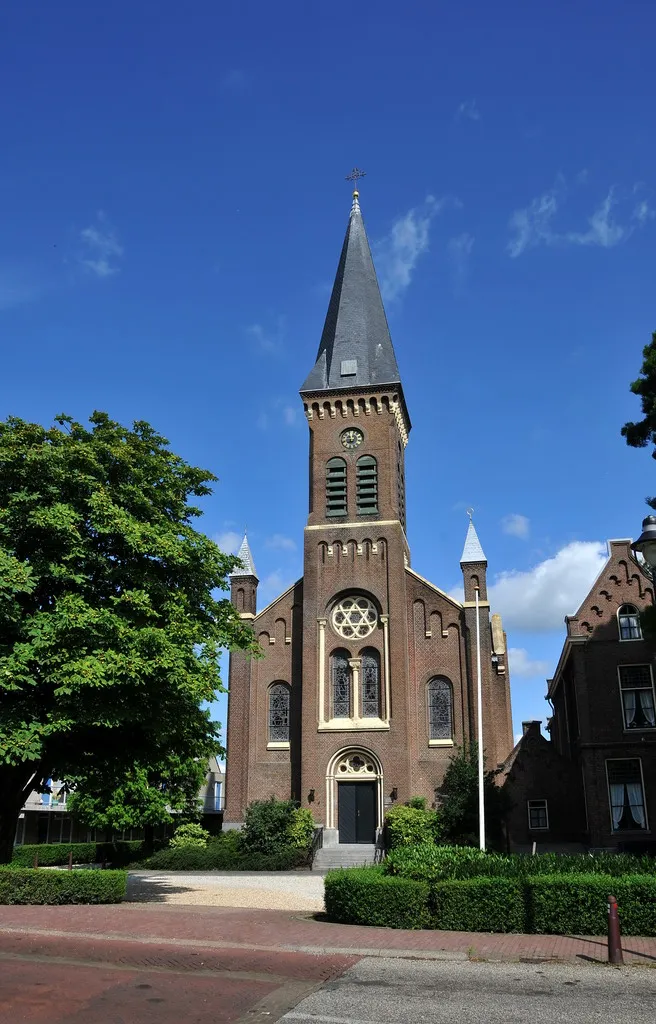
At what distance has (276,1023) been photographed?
9.40 metres

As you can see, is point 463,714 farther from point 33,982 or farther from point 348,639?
point 33,982

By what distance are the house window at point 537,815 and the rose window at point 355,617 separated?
10.0m

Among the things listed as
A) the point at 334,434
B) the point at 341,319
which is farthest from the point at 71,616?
the point at 341,319

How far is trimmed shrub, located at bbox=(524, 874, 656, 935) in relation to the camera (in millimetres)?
14445

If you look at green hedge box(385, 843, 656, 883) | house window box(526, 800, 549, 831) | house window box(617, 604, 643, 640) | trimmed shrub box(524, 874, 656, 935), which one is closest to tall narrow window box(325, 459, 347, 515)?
house window box(617, 604, 643, 640)

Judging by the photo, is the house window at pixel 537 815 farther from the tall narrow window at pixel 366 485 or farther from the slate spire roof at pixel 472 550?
the tall narrow window at pixel 366 485

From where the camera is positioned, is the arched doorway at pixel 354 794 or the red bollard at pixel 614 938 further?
the arched doorway at pixel 354 794

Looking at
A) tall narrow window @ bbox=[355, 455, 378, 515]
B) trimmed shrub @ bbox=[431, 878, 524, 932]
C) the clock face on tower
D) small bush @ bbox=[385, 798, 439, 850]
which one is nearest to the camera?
trimmed shrub @ bbox=[431, 878, 524, 932]

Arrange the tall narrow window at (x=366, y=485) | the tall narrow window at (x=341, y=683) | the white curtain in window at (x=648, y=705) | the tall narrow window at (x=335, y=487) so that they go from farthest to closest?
1. the tall narrow window at (x=335, y=487)
2. the tall narrow window at (x=366, y=485)
3. the tall narrow window at (x=341, y=683)
4. the white curtain in window at (x=648, y=705)

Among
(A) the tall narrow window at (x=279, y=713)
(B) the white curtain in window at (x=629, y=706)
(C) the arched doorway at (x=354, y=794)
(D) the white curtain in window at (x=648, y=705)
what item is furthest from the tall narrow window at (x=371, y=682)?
(D) the white curtain in window at (x=648, y=705)

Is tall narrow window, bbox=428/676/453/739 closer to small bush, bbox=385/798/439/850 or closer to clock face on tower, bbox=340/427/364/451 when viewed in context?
small bush, bbox=385/798/439/850

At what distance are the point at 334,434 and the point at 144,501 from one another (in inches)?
897

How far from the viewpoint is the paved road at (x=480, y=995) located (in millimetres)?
9555

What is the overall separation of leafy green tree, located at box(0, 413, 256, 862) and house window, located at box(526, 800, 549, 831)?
18.8 metres
